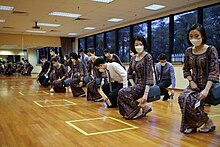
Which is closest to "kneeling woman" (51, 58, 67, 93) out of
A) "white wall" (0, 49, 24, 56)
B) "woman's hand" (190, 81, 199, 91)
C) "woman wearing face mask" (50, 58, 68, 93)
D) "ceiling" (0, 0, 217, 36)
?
"woman wearing face mask" (50, 58, 68, 93)

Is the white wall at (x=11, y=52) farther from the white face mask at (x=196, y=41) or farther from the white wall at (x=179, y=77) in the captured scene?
the white face mask at (x=196, y=41)

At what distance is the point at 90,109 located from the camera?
15.3 feet

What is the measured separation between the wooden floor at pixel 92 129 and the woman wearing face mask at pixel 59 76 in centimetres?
281

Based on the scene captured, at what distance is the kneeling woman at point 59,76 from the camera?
735cm

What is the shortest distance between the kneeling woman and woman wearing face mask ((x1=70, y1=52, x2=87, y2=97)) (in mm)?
893

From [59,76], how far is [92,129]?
4.76 m

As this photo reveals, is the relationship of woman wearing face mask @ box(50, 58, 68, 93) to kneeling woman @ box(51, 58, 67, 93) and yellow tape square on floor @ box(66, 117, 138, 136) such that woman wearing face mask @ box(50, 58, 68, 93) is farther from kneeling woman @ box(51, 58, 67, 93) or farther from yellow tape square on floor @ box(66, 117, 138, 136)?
yellow tape square on floor @ box(66, 117, 138, 136)

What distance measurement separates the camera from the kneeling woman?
290 inches

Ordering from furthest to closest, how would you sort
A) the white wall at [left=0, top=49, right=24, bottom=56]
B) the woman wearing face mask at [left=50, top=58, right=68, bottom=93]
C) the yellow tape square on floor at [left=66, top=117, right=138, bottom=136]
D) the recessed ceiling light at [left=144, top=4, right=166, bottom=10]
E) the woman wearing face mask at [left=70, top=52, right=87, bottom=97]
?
the white wall at [left=0, top=49, right=24, bottom=56] < the recessed ceiling light at [left=144, top=4, right=166, bottom=10] < the woman wearing face mask at [left=50, top=58, right=68, bottom=93] < the woman wearing face mask at [left=70, top=52, right=87, bottom=97] < the yellow tape square on floor at [left=66, top=117, right=138, bottom=136]

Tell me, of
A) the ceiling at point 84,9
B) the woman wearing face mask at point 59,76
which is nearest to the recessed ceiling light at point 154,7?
the ceiling at point 84,9

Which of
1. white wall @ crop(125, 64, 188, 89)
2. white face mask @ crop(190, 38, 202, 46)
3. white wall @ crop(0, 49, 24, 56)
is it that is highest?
white wall @ crop(0, 49, 24, 56)

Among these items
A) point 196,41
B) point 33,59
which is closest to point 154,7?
point 196,41

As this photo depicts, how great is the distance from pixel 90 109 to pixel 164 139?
7.18 feet

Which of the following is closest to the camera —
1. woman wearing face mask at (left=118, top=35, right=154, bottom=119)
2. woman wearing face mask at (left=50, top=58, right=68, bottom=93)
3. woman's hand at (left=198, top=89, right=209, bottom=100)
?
woman's hand at (left=198, top=89, right=209, bottom=100)
